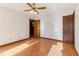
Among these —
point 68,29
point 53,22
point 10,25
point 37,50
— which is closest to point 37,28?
point 53,22

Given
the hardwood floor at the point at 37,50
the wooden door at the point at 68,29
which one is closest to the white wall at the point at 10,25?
the hardwood floor at the point at 37,50

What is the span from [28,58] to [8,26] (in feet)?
14.6

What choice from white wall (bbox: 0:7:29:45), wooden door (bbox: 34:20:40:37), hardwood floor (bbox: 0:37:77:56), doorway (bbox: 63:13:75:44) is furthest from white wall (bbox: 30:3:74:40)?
hardwood floor (bbox: 0:37:77:56)

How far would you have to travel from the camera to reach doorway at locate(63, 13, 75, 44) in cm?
528

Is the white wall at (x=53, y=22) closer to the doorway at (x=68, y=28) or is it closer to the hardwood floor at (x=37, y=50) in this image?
the doorway at (x=68, y=28)

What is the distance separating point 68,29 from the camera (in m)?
5.50

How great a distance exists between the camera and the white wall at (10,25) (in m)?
4.54

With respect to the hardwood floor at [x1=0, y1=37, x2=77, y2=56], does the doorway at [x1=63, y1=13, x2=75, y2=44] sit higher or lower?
higher

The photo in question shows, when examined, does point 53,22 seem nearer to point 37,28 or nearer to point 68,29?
point 68,29

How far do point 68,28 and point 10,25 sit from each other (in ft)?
11.2

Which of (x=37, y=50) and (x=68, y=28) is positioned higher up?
(x=68, y=28)

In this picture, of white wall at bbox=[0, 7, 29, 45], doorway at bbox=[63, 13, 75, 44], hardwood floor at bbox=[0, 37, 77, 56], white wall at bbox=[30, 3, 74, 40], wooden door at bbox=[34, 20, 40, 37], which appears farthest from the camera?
wooden door at bbox=[34, 20, 40, 37]

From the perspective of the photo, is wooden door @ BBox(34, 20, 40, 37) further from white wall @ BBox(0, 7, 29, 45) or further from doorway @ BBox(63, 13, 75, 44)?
doorway @ BBox(63, 13, 75, 44)

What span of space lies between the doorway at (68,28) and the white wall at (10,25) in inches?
115
